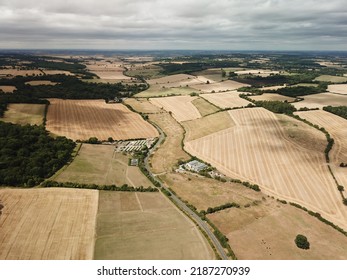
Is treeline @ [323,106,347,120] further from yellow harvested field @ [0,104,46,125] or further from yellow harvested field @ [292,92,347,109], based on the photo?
yellow harvested field @ [0,104,46,125]

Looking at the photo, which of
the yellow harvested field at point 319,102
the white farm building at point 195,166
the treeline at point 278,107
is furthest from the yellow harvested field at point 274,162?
the yellow harvested field at point 319,102

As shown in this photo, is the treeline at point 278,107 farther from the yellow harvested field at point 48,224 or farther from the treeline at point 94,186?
the yellow harvested field at point 48,224

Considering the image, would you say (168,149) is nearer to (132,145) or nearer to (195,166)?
(132,145)

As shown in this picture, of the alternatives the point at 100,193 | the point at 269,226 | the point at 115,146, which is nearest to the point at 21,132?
the point at 115,146

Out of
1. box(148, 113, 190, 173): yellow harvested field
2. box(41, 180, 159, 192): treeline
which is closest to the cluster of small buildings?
box(148, 113, 190, 173): yellow harvested field

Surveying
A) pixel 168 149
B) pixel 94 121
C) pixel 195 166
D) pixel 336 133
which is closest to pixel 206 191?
pixel 195 166

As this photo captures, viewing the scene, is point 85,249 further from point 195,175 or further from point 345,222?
point 345,222
